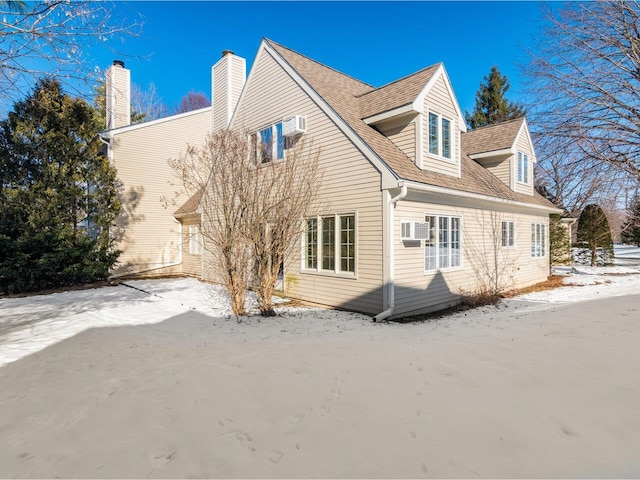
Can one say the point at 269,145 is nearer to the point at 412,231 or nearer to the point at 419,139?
the point at 419,139

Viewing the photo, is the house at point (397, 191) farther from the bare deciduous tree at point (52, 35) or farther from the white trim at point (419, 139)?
the bare deciduous tree at point (52, 35)

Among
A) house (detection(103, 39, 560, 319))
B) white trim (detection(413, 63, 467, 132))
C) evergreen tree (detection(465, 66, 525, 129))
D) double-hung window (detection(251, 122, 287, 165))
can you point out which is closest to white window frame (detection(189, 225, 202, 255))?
house (detection(103, 39, 560, 319))

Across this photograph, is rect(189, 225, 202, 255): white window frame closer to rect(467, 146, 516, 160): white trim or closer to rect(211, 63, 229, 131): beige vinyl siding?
rect(211, 63, 229, 131): beige vinyl siding

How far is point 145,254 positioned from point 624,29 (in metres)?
Answer: 19.0

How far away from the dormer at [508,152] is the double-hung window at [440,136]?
3.91m

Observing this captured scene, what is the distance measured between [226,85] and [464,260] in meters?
11.4

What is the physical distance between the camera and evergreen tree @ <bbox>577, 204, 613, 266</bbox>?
19.9 m

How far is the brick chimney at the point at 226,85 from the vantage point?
1367cm

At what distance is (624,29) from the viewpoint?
32.7ft

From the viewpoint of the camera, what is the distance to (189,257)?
1565 cm

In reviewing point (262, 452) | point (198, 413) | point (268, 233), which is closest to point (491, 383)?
point (262, 452)

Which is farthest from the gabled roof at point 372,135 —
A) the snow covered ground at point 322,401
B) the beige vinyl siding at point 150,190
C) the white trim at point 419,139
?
the beige vinyl siding at point 150,190

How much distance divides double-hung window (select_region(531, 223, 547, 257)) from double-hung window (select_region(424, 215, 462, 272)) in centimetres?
592

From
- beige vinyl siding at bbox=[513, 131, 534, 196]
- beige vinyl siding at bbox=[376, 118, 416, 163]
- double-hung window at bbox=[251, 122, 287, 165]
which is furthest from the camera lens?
beige vinyl siding at bbox=[513, 131, 534, 196]
